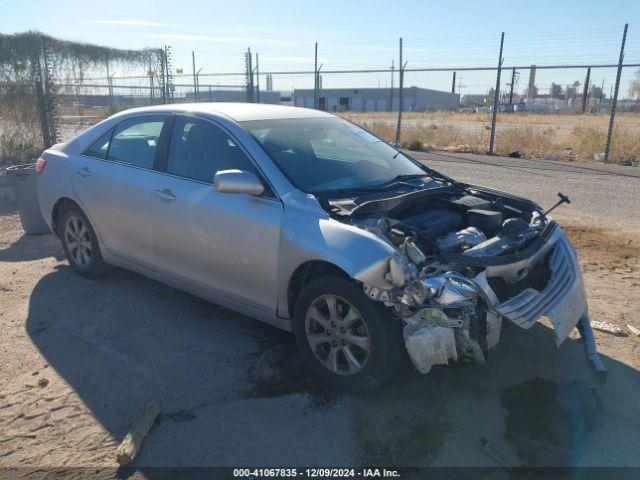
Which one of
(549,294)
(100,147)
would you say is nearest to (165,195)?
(100,147)

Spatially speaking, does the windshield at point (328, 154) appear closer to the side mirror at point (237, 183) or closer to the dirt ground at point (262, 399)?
the side mirror at point (237, 183)

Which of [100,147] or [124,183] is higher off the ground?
[100,147]

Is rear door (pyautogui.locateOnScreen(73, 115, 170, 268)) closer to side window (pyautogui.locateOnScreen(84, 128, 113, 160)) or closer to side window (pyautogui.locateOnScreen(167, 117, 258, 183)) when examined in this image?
side window (pyautogui.locateOnScreen(84, 128, 113, 160))

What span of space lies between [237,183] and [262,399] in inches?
54.6

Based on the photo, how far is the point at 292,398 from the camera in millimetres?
3363

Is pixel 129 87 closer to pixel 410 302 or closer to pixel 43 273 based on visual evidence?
pixel 43 273

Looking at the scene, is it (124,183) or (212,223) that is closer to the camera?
(212,223)

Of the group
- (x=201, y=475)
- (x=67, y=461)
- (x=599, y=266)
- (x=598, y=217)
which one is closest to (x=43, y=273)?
(x=67, y=461)

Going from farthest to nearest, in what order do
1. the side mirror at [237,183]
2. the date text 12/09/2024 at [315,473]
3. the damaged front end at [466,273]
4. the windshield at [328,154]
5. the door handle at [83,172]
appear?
1. the door handle at [83,172]
2. the windshield at [328,154]
3. the side mirror at [237,183]
4. the damaged front end at [466,273]
5. the date text 12/09/2024 at [315,473]

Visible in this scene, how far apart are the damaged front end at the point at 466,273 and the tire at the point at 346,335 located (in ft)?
0.34

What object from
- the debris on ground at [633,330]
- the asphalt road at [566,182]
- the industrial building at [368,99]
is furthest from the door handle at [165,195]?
the industrial building at [368,99]

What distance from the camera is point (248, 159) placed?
3902 mm

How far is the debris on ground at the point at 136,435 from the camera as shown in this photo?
279cm

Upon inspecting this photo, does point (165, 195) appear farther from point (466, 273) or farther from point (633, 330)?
point (633, 330)
